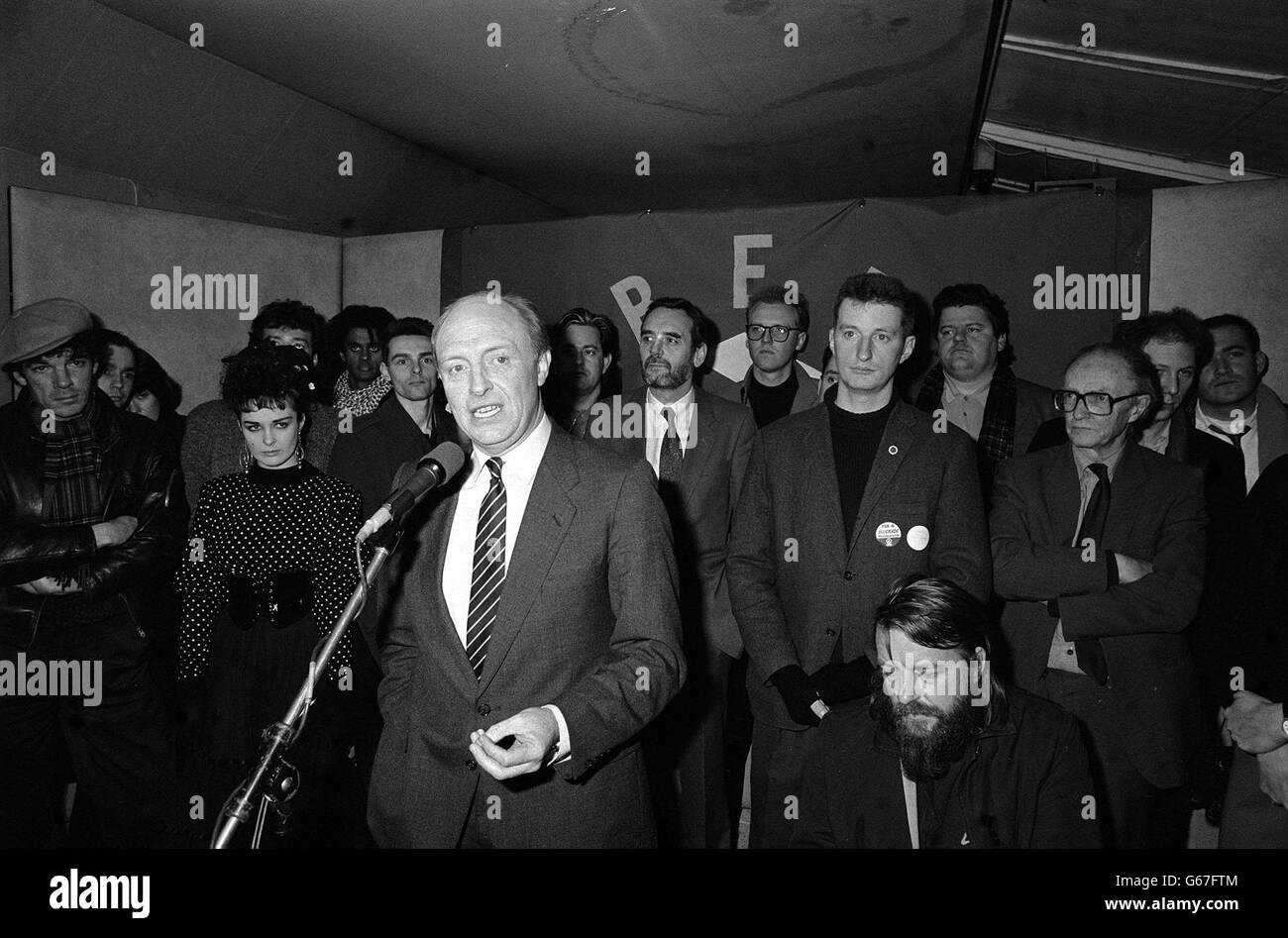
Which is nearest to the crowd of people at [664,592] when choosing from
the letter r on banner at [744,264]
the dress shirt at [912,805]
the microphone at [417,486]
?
the dress shirt at [912,805]

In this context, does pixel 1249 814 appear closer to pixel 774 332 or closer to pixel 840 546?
pixel 840 546

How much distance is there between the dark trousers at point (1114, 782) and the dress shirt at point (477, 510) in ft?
5.76

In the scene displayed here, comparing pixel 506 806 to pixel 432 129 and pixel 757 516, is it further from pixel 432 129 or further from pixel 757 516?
pixel 432 129

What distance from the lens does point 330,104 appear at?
5.91m

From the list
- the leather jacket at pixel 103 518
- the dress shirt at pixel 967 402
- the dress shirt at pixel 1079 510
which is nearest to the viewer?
the dress shirt at pixel 1079 510

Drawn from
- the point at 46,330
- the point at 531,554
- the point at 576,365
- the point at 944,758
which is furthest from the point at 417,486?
the point at 576,365

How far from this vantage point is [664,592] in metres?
1.89

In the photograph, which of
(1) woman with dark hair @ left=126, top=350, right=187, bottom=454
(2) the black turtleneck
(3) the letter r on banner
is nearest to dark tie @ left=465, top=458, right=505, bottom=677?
(2) the black turtleneck

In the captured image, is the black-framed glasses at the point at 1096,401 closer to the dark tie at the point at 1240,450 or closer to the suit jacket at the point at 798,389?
the dark tie at the point at 1240,450

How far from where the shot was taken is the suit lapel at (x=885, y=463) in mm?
2768

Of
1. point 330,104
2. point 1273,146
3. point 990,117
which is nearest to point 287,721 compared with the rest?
point 330,104

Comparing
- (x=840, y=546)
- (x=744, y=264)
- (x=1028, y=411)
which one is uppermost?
(x=744, y=264)

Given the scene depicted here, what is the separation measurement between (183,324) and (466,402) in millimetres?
3893

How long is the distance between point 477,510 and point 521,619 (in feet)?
0.94
